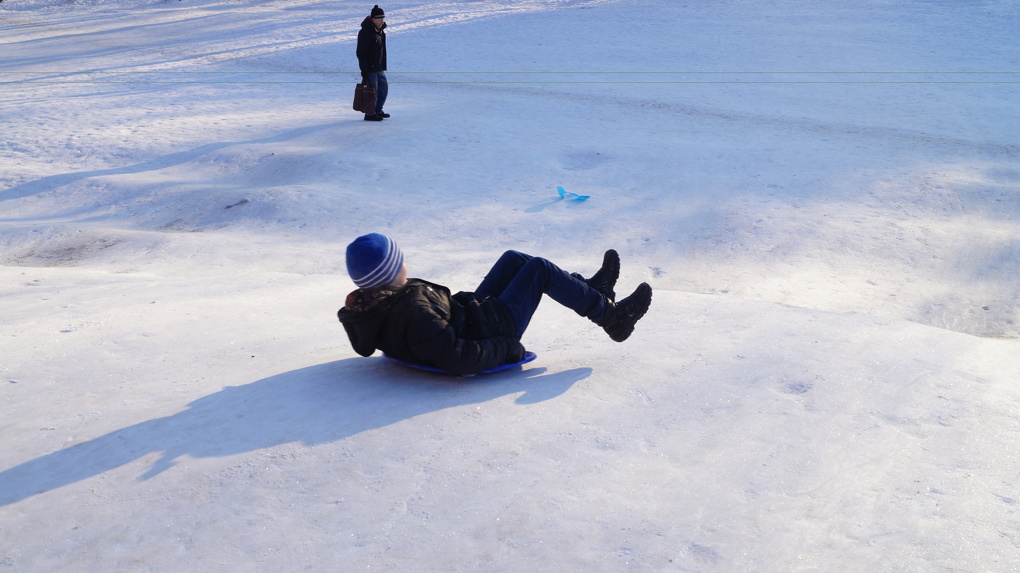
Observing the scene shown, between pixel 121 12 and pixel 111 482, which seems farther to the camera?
pixel 121 12

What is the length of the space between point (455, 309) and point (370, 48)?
307 inches

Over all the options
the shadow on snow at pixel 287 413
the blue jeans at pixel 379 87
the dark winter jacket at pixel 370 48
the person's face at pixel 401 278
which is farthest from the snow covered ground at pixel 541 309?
the dark winter jacket at pixel 370 48

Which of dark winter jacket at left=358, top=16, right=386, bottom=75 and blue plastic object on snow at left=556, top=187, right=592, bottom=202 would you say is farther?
dark winter jacket at left=358, top=16, right=386, bottom=75

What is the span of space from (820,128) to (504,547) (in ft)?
31.5

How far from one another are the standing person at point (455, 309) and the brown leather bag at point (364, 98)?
718cm

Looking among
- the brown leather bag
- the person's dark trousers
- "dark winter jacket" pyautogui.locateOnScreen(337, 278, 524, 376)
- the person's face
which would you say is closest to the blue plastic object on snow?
the brown leather bag

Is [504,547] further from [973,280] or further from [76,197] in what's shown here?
[76,197]

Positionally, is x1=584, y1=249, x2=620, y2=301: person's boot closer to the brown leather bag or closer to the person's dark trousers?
the person's dark trousers

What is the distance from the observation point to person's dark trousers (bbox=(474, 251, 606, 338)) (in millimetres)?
3873

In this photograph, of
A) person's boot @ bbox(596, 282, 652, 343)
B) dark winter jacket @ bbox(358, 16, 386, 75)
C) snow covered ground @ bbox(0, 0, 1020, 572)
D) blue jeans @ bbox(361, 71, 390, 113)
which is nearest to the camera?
snow covered ground @ bbox(0, 0, 1020, 572)

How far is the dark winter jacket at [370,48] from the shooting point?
416 inches

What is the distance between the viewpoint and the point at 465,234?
24.7 feet

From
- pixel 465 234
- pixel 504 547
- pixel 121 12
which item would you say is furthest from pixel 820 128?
pixel 121 12

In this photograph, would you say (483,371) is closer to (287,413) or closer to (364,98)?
(287,413)
